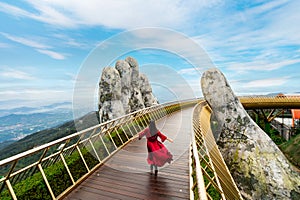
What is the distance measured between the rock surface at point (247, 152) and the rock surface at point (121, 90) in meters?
7.79

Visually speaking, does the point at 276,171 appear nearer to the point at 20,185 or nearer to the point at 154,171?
the point at 154,171

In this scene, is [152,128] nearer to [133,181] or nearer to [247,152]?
[133,181]

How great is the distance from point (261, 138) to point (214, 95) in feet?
12.0

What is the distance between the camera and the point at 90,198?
4035 millimetres

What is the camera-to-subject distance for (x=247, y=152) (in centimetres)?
1047

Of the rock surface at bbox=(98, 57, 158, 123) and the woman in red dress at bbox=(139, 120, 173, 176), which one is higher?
the rock surface at bbox=(98, 57, 158, 123)

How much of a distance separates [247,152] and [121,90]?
44.4ft

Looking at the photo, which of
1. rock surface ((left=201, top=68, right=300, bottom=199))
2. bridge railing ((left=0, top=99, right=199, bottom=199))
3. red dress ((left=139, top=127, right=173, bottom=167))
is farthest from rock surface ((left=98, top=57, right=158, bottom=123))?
red dress ((left=139, top=127, right=173, bottom=167))

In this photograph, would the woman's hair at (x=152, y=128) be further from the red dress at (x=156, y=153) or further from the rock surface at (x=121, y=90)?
the rock surface at (x=121, y=90)

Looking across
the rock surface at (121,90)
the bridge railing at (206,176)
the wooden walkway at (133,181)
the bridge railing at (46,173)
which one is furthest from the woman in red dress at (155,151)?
the rock surface at (121,90)

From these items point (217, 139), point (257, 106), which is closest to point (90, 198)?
point (217, 139)

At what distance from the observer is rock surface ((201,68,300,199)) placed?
9.39m

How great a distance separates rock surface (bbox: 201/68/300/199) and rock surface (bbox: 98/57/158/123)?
307 inches

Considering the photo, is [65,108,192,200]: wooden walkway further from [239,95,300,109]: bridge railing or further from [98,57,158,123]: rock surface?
[239,95,300,109]: bridge railing
